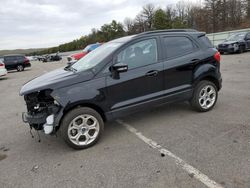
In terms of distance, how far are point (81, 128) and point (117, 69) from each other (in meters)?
1.15

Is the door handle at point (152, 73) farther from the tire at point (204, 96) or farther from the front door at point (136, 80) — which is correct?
the tire at point (204, 96)

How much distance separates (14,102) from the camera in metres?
8.04

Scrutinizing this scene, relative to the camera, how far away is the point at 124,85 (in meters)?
4.18

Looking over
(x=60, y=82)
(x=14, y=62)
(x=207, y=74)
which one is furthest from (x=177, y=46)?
(x=14, y=62)

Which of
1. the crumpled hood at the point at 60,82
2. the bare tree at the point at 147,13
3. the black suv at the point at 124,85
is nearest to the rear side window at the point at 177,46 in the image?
the black suv at the point at 124,85

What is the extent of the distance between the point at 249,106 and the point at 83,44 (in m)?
68.5

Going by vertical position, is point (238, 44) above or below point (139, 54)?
below

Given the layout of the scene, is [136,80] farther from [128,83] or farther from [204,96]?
[204,96]

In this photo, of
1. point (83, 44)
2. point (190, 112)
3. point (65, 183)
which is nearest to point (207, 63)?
point (190, 112)

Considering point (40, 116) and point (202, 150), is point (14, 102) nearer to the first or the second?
point (40, 116)

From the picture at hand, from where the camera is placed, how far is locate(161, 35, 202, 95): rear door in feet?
15.2

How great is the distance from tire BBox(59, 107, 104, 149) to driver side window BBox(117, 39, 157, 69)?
3.57 ft

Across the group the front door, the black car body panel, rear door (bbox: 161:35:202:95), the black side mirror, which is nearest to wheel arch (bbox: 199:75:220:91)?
the black car body panel

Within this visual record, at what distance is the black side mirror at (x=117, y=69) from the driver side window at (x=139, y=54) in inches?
8.5
